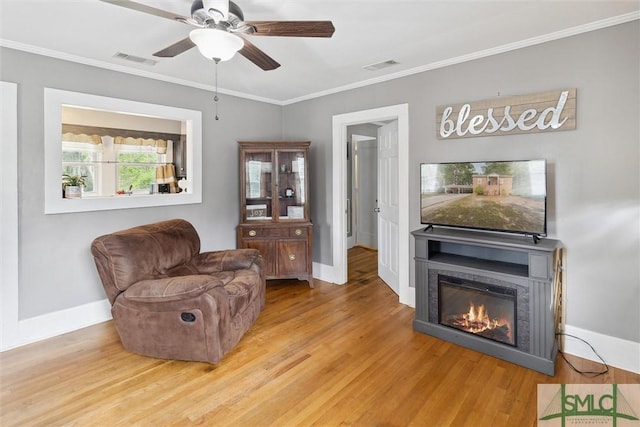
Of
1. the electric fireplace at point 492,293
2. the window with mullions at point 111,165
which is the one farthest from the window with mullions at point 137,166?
the electric fireplace at point 492,293

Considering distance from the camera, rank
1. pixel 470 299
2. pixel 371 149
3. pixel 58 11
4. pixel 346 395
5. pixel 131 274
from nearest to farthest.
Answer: pixel 346 395, pixel 58 11, pixel 131 274, pixel 470 299, pixel 371 149

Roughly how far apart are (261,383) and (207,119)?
3.03 m

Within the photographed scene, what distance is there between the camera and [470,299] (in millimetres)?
2779

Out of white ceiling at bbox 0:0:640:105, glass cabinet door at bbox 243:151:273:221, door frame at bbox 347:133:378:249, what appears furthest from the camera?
door frame at bbox 347:133:378:249

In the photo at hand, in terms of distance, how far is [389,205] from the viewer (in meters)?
4.18

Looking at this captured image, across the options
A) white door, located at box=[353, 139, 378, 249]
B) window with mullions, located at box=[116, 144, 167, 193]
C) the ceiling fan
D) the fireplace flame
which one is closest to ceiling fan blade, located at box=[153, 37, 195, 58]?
the ceiling fan

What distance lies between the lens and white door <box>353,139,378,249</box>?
6.25m

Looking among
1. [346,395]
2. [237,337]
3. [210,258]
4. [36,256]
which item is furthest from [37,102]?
[346,395]

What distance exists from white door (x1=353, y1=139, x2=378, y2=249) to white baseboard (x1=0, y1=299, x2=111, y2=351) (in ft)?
14.2

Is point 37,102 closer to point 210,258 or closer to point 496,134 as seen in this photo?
point 210,258

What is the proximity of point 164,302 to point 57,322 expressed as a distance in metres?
1.42

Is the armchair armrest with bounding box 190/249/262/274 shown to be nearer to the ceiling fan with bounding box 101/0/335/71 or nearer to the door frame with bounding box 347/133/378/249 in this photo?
the ceiling fan with bounding box 101/0/335/71

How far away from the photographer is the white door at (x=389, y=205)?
13.0 feet

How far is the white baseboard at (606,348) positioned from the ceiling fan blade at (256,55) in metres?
3.01
